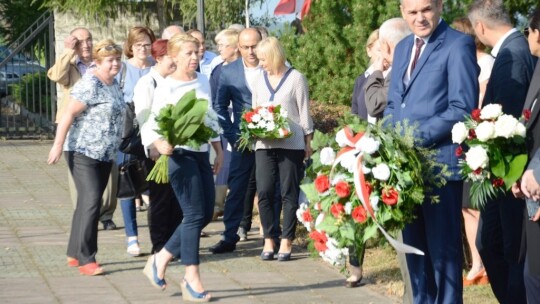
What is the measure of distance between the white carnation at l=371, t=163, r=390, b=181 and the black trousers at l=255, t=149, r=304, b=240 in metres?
3.92

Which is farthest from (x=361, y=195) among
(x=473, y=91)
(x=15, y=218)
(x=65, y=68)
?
(x=15, y=218)

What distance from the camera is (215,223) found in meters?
12.2

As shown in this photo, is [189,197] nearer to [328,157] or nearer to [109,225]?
[328,157]

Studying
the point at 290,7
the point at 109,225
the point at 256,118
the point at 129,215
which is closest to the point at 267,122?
the point at 256,118

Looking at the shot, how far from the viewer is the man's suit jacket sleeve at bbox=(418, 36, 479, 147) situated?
6.21 meters

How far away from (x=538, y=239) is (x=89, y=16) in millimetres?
17508

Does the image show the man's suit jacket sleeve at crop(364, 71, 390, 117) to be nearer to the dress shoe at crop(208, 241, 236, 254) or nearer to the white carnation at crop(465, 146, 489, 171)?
the white carnation at crop(465, 146, 489, 171)

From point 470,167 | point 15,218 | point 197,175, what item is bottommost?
point 15,218

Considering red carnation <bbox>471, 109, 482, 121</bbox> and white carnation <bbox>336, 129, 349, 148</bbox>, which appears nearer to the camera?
red carnation <bbox>471, 109, 482, 121</bbox>

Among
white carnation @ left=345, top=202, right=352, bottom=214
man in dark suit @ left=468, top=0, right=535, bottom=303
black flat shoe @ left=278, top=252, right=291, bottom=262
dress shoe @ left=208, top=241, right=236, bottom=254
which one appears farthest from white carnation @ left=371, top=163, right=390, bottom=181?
dress shoe @ left=208, top=241, right=236, bottom=254

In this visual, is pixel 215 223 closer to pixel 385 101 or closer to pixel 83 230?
pixel 83 230

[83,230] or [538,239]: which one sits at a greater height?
[538,239]

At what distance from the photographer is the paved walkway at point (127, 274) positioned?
27.9 ft

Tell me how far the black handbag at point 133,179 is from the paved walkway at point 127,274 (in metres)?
0.63
